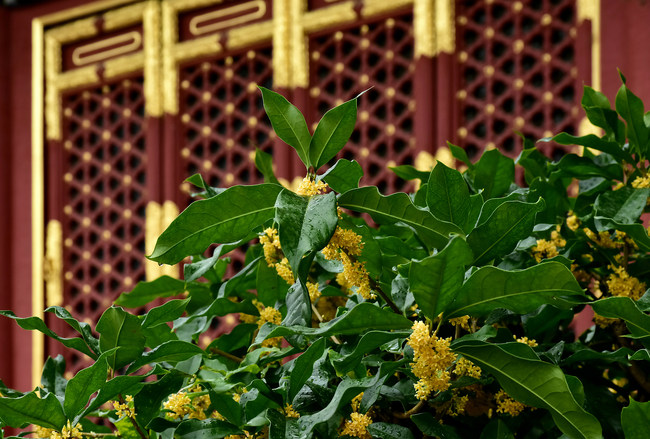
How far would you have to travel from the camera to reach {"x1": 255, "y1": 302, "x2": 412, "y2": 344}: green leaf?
367 millimetres

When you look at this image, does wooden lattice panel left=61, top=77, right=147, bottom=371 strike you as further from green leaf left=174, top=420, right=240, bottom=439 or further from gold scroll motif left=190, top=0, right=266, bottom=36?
green leaf left=174, top=420, right=240, bottom=439

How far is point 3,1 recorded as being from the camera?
272cm

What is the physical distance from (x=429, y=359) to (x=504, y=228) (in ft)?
0.25

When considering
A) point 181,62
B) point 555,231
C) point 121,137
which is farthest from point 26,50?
point 555,231

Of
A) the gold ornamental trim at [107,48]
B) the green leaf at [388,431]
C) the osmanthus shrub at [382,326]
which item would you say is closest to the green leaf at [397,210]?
the osmanthus shrub at [382,326]

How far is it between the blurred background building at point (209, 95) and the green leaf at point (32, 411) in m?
1.65

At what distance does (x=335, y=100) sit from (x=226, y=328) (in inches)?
27.8

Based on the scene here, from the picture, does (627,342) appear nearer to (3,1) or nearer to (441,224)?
(441,224)

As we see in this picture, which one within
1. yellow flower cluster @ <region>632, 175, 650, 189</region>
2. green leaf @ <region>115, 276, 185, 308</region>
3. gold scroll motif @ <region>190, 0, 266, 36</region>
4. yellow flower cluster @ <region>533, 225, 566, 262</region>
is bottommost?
green leaf @ <region>115, 276, 185, 308</region>

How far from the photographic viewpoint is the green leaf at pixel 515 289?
361 mm

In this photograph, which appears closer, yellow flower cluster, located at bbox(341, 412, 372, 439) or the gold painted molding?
yellow flower cluster, located at bbox(341, 412, 372, 439)

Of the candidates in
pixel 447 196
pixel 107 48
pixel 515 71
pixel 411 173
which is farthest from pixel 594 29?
pixel 447 196

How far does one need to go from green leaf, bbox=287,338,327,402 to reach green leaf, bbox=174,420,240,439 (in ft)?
0.14

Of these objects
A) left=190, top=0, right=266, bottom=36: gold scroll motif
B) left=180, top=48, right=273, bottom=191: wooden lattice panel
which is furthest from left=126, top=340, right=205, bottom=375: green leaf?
left=190, top=0, right=266, bottom=36: gold scroll motif
